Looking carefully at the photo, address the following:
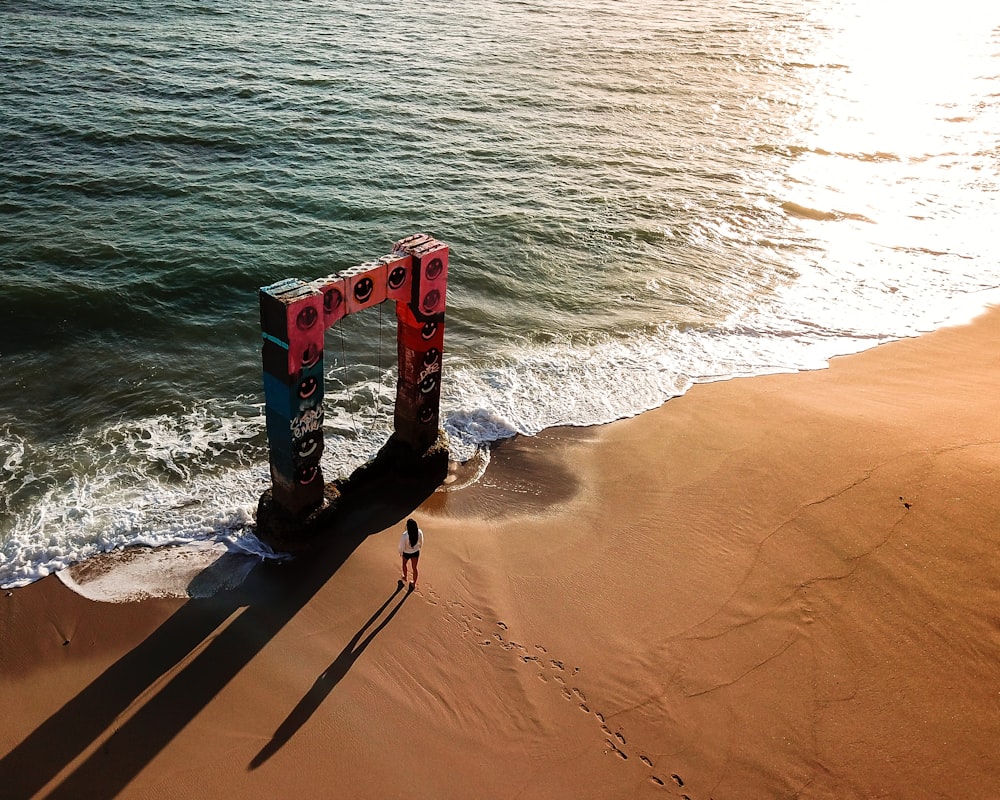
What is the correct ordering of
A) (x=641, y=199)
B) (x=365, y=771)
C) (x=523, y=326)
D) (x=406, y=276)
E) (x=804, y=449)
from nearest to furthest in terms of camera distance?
(x=365, y=771) < (x=406, y=276) < (x=804, y=449) < (x=523, y=326) < (x=641, y=199)

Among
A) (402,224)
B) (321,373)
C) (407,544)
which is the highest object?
(321,373)

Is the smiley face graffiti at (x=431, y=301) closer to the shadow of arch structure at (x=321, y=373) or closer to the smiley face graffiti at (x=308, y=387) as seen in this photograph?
the shadow of arch structure at (x=321, y=373)

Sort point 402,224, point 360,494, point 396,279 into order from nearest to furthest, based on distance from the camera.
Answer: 1. point 396,279
2. point 360,494
3. point 402,224

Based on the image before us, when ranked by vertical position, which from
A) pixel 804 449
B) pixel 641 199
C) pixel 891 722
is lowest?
pixel 891 722

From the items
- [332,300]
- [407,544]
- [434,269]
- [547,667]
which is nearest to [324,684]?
[407,544]

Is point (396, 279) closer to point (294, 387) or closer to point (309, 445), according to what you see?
point (294, 387)

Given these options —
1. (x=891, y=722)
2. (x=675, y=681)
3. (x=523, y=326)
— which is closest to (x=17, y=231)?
(x=523, y=326)

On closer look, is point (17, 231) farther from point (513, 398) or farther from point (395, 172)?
point (513, 398)

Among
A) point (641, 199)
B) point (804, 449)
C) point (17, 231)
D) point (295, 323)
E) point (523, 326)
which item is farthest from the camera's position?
point (641, 199)
